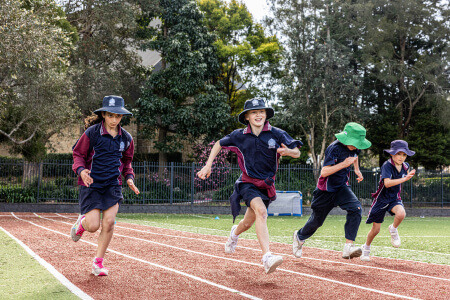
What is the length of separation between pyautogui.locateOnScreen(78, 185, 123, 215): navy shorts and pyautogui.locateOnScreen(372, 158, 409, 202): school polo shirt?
4.29m

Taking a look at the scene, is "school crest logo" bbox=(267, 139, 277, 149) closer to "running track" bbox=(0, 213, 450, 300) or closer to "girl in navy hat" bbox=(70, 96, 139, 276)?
"running track" bbox=(0, 213, 450, 300)

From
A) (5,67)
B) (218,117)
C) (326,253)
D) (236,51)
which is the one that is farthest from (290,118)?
(326,253)

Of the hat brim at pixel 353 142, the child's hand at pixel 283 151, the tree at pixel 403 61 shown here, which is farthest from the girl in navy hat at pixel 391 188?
the tree at pixel 403 61

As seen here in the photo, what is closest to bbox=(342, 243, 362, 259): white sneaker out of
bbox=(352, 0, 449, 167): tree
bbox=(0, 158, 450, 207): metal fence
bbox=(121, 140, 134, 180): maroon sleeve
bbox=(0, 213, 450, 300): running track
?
bbox=(0, 213, 450, 300): running track

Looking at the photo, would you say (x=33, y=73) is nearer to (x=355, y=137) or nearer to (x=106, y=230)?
(x=106, y=230)

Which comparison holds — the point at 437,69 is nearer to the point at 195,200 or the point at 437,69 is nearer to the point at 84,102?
the point at 195,200

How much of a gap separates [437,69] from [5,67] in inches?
1009

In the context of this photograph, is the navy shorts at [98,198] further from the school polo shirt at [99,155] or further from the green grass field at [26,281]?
the green grass field at [26,281]

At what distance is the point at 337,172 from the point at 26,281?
4252 mm

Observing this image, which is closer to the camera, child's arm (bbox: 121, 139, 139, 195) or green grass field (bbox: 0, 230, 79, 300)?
green grass field (bbox: 0, 230, 79, 300)

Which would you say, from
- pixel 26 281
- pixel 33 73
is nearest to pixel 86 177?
pixel 26 281

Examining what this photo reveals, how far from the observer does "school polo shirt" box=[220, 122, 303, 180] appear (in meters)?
5.51

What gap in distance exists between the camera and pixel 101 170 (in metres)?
5.21

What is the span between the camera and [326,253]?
24.8 ft
